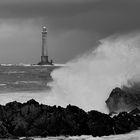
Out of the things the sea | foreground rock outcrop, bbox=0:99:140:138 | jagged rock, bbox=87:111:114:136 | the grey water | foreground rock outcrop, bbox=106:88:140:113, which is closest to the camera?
jagged rock, bbox=87:111:114:136

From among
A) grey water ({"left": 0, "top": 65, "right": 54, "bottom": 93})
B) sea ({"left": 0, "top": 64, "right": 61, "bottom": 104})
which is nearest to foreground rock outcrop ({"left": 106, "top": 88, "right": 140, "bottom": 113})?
sea ({"left": 0, "top": 64, "right": 61, "bottom": 104})

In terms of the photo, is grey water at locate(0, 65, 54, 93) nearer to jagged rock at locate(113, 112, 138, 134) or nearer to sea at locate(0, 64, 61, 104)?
sea at locate(0, 64, 61, 104)

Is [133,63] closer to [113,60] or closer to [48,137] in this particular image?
[113,60]

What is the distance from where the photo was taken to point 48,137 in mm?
22922

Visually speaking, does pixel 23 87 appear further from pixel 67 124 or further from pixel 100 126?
pixel 100 126

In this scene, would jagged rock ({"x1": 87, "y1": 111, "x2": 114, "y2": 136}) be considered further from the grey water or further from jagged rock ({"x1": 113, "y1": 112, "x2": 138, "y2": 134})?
the grey water

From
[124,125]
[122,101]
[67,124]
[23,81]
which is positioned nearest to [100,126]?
[124,125]

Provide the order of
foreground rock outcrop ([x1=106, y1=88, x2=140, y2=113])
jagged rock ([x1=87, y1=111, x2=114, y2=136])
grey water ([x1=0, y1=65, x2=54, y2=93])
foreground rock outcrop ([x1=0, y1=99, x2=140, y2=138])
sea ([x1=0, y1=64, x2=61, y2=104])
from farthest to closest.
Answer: grey water ([x1=0, y1=65, x2=54, y2=93]) → sea ([x1=0, y1=64, x2=61, y2=104]) → foreground rock outcrop ([x1=106, y1=88, x2=140, y2=113]) → foreground rock outcrop ([x1=0, y1=99, x2=140, y2=138]) → jagged rock ([x1=87, y1=111, x2=114, y2=136])

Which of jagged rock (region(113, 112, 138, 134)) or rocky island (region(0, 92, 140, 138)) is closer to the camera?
rocky island (region(0, 92, 140, 138))

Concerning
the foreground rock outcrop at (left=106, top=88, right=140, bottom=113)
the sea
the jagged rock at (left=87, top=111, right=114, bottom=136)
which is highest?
the sea

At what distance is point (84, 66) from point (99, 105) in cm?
863

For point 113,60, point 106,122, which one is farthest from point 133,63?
point 106,122

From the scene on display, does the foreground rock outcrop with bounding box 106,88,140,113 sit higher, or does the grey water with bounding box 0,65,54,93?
the grey water with bounding box 0,65,54,93

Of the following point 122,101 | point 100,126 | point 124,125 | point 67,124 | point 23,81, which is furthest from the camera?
point 23,81
